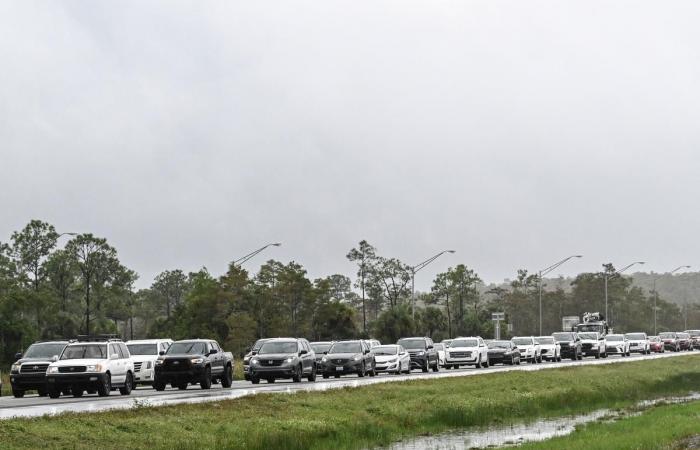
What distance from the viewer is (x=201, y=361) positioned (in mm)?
40625

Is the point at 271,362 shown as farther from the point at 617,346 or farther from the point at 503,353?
the point at 617,346

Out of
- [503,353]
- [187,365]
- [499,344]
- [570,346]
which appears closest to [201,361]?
[187,365]

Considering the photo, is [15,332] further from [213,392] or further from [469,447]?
[469,447]

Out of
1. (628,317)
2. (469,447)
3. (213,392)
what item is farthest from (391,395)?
(628,317)

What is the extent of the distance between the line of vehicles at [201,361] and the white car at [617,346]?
1973 centimetres

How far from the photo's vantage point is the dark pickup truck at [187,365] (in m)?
40.6

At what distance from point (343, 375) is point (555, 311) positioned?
121 metres

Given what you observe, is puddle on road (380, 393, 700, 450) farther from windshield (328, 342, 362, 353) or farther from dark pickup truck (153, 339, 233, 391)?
windshield (328, 342, 362, 353)

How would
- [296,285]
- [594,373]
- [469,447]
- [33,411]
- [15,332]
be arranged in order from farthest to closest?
[296,285]
[15,332]
[594,373]
[33,411]
[469,447]

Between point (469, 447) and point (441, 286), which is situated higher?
point (441, 286)

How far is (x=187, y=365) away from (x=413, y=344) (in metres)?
23.6

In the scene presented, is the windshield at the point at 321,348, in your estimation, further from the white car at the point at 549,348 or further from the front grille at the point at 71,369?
the front grille at the point at 71,369

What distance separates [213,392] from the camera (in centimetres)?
3859

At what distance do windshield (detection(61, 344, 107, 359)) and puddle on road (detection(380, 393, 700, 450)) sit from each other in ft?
39.9
